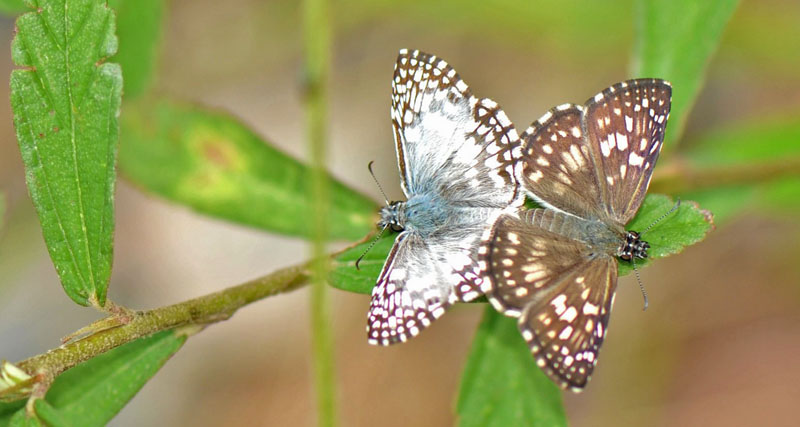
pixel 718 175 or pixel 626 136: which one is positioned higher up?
pixel 626 136

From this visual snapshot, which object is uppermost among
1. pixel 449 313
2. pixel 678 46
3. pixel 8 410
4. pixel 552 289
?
pixel 678 46

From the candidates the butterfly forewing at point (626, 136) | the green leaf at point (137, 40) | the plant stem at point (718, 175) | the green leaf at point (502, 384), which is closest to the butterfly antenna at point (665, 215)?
the butterfly forewing at point (626, 136)

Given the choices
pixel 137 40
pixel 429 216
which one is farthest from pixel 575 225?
pixel 137 40

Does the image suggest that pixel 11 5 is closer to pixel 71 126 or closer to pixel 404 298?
pixel 71 126

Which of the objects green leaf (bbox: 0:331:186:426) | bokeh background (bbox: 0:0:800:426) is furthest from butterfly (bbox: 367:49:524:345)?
bokeh background (bbox: 0:0:800:426)

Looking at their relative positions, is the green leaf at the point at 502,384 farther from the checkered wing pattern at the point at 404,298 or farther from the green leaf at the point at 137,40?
the green leaf at the point at 137,40

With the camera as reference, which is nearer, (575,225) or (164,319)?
(164,319)
